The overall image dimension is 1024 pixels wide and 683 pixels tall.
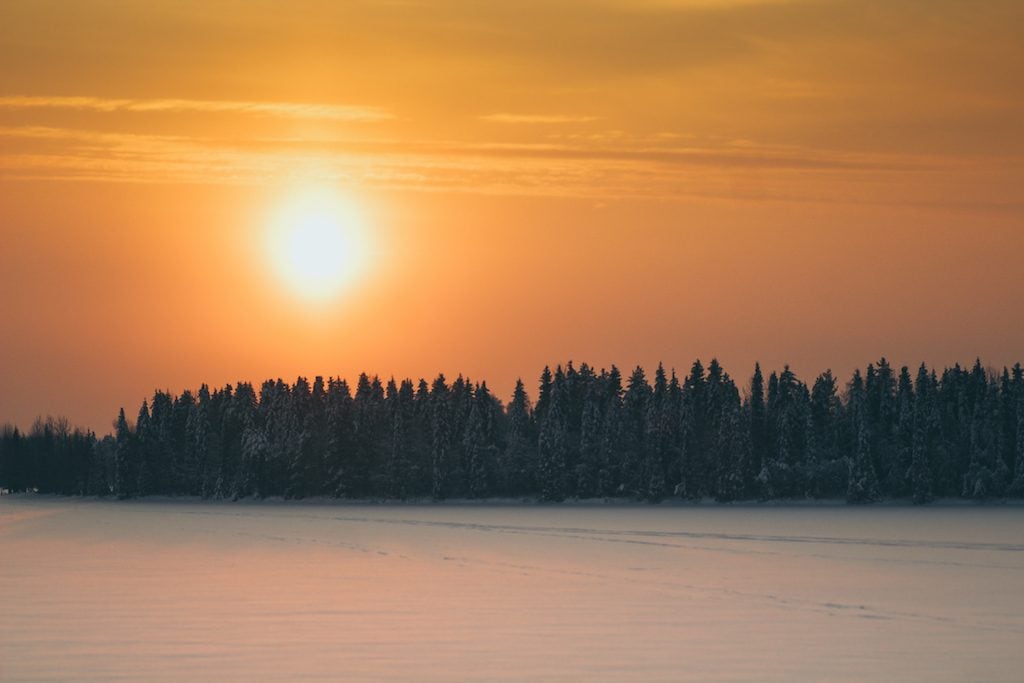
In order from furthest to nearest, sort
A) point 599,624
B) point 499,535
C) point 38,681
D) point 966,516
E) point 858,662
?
point 966,516
point 499,535
point 599,624
point 858,662
point 38,681

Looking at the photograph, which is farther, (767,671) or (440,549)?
(440,549)

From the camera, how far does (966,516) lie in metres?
176

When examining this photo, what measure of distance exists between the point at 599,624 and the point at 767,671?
11.8m

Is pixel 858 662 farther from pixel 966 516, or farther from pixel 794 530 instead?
pixel 966 516

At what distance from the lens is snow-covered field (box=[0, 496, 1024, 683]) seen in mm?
39438

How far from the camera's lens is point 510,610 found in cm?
5434

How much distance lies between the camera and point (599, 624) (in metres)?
49.6

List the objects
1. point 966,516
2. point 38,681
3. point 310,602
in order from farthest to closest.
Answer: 1. point 966,516
2. point 310,602
3. point 38,681

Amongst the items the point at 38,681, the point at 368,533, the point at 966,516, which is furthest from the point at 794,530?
the point at 38,681

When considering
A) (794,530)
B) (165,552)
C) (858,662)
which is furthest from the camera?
(794,530)

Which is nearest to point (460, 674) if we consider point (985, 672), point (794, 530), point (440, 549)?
point (985, 672)

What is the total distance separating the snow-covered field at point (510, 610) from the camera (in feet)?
129

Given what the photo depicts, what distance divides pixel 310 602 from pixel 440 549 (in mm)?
38535

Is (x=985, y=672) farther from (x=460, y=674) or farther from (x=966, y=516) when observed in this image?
(x=966, y=516)
